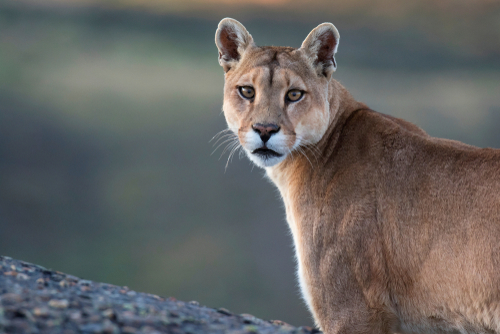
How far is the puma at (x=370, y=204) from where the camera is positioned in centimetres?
418

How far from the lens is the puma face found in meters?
4.48

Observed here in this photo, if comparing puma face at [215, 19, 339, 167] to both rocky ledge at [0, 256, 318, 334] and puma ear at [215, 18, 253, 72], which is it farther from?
rocky ledge at [0, 256, 318, 334]

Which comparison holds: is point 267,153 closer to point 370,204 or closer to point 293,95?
point 293,95

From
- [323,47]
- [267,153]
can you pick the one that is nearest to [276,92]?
[267,153]

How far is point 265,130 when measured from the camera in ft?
14.4

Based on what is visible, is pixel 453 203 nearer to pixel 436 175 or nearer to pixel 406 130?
pixel 436 175

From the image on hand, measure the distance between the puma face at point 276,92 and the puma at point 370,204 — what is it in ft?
0.04

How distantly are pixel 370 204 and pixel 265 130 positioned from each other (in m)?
1.20

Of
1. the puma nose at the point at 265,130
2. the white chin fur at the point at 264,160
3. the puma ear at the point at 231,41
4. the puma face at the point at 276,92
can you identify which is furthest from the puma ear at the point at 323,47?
the white chin fur at the point at 264,160

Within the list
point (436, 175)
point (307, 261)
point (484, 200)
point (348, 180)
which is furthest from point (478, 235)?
point (307, 261)

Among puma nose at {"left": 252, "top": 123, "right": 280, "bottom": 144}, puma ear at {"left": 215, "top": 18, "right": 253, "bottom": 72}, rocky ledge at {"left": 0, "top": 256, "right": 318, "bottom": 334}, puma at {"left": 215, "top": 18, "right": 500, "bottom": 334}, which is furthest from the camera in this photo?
puma ear at {"left": 215, "top": 18, "right": 253, "bottom": 72}

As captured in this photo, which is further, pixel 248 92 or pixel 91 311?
pixel 248 92

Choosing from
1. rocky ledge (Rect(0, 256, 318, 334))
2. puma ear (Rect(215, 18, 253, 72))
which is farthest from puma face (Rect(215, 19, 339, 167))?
rocky ledge (Rect(0, 256, 318, 334))

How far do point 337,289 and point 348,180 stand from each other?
3.36 ft
